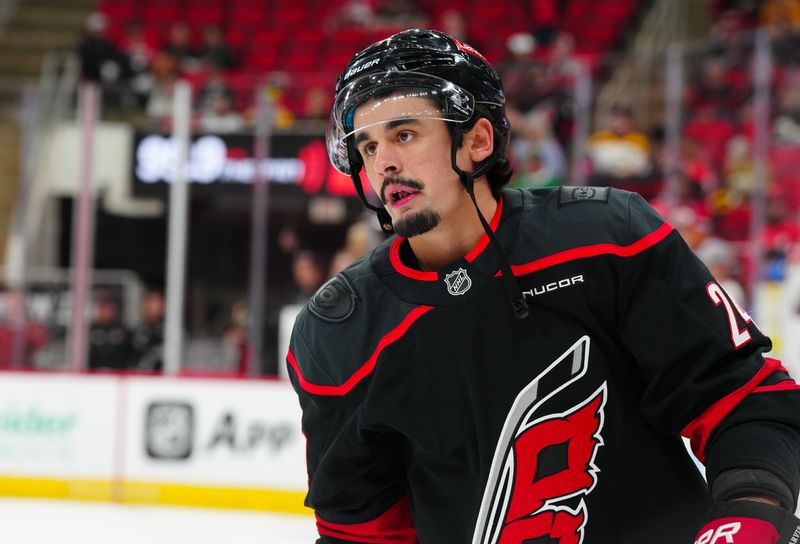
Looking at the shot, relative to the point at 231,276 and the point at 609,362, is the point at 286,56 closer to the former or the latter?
the point at 231,276

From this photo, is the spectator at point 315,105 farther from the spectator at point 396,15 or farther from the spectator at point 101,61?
the spectator at point 396,15

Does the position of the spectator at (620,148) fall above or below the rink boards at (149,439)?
above

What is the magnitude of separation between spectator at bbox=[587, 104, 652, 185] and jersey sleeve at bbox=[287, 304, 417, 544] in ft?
13.1

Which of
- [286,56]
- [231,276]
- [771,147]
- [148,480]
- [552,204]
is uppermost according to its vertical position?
[286,56]

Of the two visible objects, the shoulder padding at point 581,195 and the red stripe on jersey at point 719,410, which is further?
the shoulder padding at point 581,195

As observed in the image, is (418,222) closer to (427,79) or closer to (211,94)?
(427,79)

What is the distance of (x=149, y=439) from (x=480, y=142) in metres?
4.10

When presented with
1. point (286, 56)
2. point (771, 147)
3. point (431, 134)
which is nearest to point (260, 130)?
point (771, 147)

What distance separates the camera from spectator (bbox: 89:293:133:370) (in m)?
5.66

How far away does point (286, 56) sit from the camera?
29.8ft

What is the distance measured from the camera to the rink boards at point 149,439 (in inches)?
202

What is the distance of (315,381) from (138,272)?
4542 mm

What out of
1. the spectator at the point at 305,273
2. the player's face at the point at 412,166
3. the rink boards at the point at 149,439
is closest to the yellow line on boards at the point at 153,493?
the rink boards at the point at 149,439

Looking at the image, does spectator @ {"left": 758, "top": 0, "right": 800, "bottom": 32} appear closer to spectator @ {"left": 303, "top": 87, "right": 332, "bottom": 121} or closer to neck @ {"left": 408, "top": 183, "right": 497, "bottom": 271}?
spectator @ {"left": 303, "top": 87, "right": 332, "bottom": 121}
